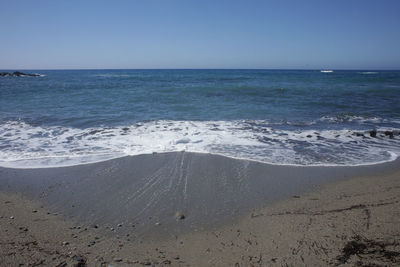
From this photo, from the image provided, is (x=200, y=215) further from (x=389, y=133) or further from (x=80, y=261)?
(x=389, y=133)

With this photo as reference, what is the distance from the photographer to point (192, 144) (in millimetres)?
6535

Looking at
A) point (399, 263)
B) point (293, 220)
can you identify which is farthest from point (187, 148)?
point (399, 263)

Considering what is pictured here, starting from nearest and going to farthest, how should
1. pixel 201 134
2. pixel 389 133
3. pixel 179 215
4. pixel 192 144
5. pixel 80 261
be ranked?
pixel 80 261 < pixel 179 215 < pixel 192 144 < pixel 389 133 < pixel 201 134

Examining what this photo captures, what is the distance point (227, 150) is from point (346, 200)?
297 centimetres

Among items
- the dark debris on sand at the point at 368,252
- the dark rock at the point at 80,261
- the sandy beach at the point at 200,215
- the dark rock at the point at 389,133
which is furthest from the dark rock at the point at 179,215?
the dark rock at the point at 389,133

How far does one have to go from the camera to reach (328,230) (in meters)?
2.92

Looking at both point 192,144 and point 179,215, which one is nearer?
point 179,215

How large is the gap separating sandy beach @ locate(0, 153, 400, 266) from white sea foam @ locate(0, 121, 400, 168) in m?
0.57

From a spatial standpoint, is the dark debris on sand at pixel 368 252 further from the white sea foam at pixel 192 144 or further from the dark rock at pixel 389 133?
the dark rock at pixel 389 133

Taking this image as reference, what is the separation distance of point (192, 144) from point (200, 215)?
3317 mm

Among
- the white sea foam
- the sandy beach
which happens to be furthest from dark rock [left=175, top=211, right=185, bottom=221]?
the white sea foam

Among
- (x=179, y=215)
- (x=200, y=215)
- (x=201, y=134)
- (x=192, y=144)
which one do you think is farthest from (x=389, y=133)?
(x=179, y=215)

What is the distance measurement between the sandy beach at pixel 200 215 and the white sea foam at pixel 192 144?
57cm

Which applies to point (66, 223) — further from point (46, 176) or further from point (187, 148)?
point (187, 148)
